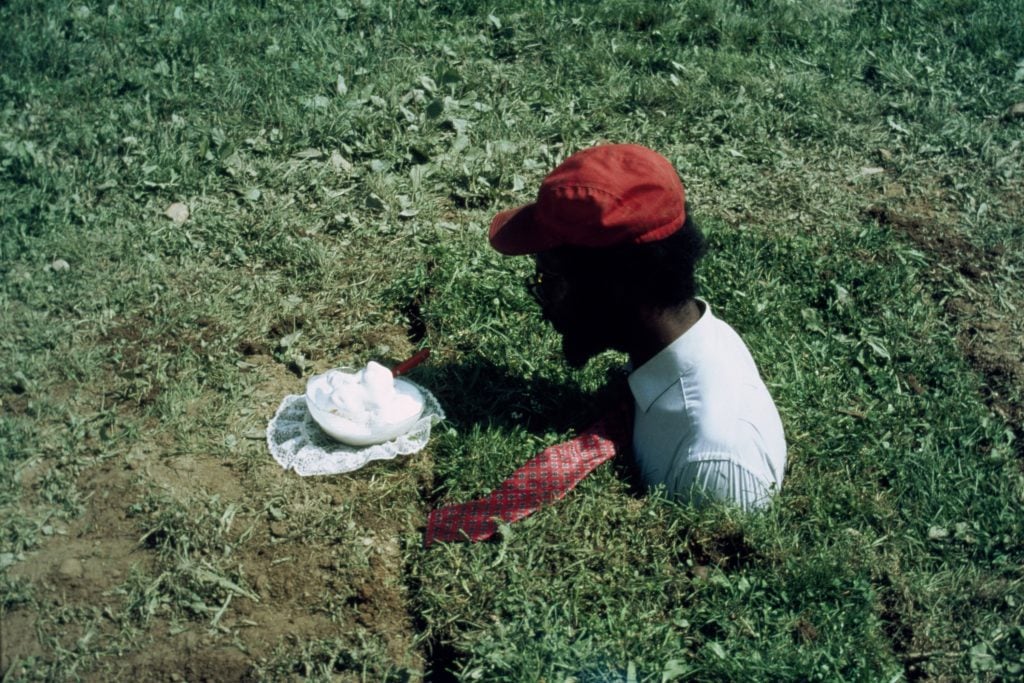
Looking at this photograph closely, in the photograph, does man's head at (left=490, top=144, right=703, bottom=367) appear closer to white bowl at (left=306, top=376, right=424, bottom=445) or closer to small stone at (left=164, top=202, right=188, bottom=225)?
white bowl at (left=306, top=376, right=424, bottom=445)

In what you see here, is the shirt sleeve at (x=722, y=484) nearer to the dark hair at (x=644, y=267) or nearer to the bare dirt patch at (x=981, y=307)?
the dark hair at (x=644, y=267)

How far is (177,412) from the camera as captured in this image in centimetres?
355

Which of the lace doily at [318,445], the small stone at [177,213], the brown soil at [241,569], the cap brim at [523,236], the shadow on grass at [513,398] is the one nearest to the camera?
the brown soil at [241,569]

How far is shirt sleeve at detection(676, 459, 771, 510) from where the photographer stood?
3.13 meters

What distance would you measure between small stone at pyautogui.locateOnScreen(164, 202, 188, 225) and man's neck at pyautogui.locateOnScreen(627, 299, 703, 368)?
2.54 metres

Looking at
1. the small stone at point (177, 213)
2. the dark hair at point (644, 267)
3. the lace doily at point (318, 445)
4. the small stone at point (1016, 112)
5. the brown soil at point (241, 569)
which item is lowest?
the brown soil at point (241, 569)

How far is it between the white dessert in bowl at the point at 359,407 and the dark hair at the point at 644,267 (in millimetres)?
858

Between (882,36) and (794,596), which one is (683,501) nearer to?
(794,596)

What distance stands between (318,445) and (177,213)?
1783 millimetres

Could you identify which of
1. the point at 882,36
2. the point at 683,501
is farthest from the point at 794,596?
the point at 882,36

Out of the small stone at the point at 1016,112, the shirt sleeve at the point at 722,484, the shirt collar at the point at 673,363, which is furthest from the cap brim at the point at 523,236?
the small stone at the point at 1016,112

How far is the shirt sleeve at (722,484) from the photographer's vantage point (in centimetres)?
313

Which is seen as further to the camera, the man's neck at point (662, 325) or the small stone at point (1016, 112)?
the small stone at point (1016, 112)

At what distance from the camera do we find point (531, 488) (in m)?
3.31
